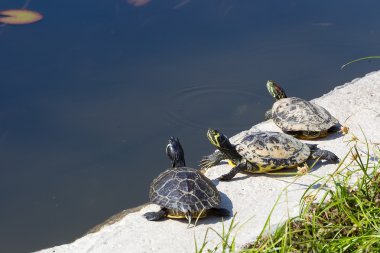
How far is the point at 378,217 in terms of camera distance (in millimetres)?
3105

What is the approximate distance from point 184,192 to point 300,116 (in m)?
1.48

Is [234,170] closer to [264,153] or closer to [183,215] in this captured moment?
[264,153]

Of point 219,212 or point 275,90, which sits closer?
point 219,212

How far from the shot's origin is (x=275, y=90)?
18.5 ft

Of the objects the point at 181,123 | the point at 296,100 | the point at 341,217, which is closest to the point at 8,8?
the point at 181,123

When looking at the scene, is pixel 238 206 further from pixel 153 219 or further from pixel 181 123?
pixel 181 123

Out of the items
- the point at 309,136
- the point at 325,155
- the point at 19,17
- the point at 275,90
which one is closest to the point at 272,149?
the point at 325,155

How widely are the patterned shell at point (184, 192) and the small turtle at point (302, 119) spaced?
120 centimetres

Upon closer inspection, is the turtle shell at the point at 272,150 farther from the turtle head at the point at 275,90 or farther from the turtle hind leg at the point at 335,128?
the turtle head at the point at 275,90

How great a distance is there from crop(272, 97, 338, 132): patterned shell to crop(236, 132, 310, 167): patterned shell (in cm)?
37

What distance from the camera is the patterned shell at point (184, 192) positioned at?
153 inches

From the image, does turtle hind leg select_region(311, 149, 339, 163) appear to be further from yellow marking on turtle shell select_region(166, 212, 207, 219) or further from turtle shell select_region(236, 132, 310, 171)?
yellow marking on turtle shell select_region(166, 212, 207, 219)

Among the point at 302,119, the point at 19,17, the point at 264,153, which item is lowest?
the point at 264,153

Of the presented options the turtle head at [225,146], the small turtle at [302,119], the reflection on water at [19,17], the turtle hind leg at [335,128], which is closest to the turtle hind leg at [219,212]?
the turtle head at [225,146]
